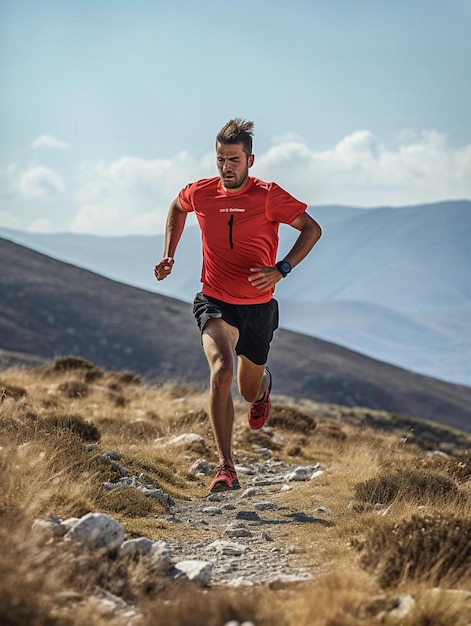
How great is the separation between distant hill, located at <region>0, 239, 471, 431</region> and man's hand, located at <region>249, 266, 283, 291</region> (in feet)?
175

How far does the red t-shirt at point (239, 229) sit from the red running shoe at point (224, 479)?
58.3 inches

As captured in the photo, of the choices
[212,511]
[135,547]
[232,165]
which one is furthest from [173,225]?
[135,547]

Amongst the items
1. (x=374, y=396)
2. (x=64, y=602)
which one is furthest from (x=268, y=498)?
(x=374, y=396)

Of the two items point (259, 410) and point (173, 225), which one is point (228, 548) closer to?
point (259, 410)

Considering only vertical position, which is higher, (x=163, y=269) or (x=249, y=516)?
(x=163, y=269)

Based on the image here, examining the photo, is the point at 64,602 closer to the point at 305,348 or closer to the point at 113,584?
the point at 113,584

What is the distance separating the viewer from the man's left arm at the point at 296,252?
748 cm

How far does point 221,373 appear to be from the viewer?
7.57 meters

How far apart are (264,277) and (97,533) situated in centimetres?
337

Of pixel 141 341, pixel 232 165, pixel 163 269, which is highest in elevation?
pixel 232 165

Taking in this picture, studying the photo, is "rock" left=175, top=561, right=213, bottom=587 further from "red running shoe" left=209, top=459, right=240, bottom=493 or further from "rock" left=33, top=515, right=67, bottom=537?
"red running shoe" left=209, top=459, right=240, bottom=493

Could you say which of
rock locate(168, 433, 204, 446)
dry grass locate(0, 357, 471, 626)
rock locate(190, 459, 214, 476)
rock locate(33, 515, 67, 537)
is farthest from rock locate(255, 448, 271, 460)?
rock locate(33, 515, 67, 537)

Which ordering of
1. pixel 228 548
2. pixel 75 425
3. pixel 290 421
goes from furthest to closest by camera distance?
1. pixel 290 421
2. pixel 75 425
3. pixel 228 548

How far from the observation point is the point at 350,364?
80938 millimetres
